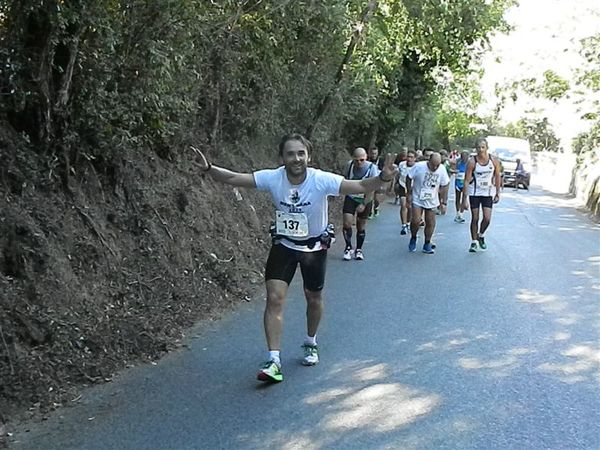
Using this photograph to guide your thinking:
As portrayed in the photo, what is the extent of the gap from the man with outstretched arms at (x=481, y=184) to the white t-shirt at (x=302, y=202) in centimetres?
739

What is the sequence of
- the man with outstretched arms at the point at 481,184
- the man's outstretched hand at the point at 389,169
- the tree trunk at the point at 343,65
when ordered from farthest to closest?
the tree trunk at the point at 343,65, the man with outstretched arms at the point at 481,184, the man's outstretched hand at the point at 389,169

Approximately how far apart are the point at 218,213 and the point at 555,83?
2020 cm

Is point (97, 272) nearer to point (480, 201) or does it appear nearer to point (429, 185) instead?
point (429, 185)

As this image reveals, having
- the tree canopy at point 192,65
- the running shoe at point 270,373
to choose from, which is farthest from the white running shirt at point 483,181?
the running shoe at point 270,373

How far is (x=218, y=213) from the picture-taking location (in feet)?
36.7

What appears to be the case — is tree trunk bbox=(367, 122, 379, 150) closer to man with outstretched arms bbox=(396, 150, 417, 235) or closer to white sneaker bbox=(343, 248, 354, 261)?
man with outstretched arms bbox=(396, 150, 417, 235)

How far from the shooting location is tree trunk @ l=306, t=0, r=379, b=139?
16.3m

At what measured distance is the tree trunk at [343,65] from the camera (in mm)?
16294

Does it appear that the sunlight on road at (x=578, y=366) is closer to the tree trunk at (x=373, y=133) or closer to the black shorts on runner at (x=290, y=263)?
the black shorts on runner at (x=290, y=263)

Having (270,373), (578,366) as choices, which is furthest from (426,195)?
(270,373)

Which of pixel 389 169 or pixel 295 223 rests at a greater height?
pixel 389 169

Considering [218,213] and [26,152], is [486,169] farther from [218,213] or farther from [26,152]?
[26,152]

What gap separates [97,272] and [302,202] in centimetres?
226

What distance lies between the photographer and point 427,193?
44.1 ft
